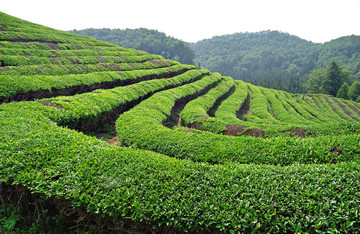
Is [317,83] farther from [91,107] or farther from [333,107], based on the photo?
[91,107]

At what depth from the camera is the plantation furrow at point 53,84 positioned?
44.2ft

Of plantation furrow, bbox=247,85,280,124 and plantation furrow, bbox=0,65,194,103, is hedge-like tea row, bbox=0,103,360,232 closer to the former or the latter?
plantation furrow, bbox=0,65,194,103

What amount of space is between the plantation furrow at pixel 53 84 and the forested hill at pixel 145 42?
143 meters

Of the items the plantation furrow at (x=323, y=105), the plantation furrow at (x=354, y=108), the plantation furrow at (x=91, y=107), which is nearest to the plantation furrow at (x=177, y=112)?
the plantation furrow at (x=91, y=107)

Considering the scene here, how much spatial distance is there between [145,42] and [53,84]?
160 m

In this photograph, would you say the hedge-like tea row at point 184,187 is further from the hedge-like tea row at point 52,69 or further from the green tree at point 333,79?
the green tree at point 333,79

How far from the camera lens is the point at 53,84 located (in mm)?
16656

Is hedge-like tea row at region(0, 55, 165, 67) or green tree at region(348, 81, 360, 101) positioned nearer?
hedge-like tea row at region(0, 55, 165, 67)

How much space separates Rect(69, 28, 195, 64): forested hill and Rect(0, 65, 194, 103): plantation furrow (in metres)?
143

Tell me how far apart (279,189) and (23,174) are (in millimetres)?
6786

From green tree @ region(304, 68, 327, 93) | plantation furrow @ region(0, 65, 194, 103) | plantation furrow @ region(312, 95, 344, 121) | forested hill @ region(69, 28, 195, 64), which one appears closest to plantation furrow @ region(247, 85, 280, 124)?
plantation furrow @ region(0, 65, 194, 103)

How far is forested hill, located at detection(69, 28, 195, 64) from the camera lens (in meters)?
164

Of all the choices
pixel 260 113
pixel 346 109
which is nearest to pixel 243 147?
pixel 260 113

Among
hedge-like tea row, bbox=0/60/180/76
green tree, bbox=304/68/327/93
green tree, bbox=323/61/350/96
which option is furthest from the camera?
green tree, bbox=304/68/327/93
